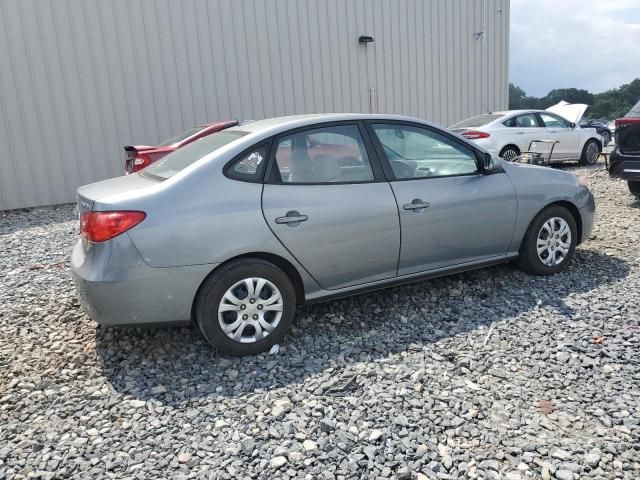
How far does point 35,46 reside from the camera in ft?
32.6

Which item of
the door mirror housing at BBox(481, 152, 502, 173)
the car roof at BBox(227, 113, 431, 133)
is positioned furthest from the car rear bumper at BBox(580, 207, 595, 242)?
the car roof at BBox(227, 113, 431, 133)

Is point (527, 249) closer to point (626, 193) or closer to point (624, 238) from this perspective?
point (624, 238)

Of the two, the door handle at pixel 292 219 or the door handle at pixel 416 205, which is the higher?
the door handle at pixel 292 219

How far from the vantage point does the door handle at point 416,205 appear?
13.2 ft

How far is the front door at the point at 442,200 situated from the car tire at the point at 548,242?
0.27 metres

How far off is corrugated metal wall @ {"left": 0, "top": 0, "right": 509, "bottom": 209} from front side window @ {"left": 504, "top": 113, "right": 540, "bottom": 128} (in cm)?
302

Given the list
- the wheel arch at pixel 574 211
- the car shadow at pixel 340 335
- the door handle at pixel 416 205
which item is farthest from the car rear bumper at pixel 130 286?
the wheel arch at pixel 574 211

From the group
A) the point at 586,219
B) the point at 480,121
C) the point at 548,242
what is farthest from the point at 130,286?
the point at 480,121

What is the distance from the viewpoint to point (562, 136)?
1264 cm

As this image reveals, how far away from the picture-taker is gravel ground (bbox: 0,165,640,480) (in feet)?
8.61

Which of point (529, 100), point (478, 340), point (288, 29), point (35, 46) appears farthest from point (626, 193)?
point (529, 100)

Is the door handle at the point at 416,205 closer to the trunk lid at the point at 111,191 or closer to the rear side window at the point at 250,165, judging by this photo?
the rear side window at the point at 250,165

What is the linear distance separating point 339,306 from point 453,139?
5.25 ft

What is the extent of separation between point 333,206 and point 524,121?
9.75 metres
